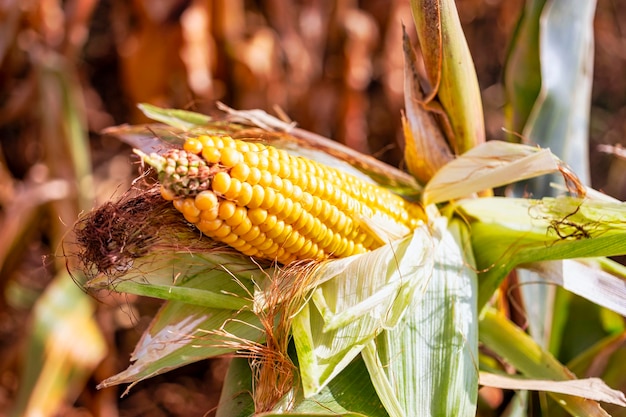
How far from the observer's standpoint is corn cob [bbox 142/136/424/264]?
67 cm

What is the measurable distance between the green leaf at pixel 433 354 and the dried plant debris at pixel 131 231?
29cm

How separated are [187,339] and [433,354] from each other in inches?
13.3

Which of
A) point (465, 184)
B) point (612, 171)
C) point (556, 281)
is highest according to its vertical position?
point (465, 184)

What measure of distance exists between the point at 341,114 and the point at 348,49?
0.23 meters

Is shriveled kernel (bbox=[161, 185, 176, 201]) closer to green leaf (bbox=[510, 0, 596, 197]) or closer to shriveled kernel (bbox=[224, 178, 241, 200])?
shriveled kernel (bbox=[224, 178, 241, 200])

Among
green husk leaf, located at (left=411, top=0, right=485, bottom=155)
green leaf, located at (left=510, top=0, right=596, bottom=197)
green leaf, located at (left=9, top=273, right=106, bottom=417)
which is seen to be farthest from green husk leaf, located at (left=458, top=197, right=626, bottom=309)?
green leaf, located at (left=9, top=273, right=106, bottom=417)

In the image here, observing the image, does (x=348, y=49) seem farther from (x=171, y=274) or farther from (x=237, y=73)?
(x=171, y=274)

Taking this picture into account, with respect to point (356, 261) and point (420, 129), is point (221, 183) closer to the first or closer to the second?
point (356, 261)

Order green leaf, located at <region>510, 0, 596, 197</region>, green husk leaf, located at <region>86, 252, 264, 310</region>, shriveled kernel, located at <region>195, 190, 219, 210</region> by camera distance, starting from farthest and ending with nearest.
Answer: green leaf, located at <region>510, 0, 596, 197</region> → green husk leaf, located at <region>86, 252, 264, 310</region> → shriveled kernel, located at <region>195, 190, 219, 210</region>

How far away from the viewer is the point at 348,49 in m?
2.08

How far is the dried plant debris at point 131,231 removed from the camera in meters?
0.72

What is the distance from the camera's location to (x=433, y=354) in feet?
2.59

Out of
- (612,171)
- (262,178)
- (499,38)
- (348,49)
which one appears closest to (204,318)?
(262,178)

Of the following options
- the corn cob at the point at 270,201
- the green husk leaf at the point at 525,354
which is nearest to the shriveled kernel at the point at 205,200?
the corn cob at the point at 270,201
